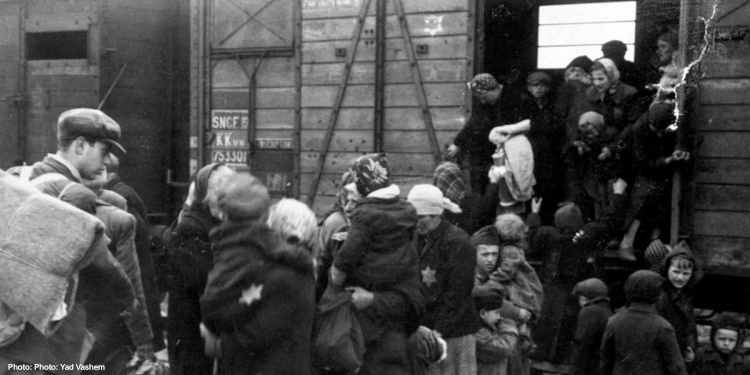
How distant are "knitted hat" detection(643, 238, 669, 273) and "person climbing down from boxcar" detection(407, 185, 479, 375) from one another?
2.12 meters

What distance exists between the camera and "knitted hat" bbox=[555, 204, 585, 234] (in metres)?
6.92

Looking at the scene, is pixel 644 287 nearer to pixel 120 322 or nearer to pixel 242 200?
pixel 242 200

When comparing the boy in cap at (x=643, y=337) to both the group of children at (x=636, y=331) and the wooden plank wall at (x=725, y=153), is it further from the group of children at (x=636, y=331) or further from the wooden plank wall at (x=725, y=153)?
the wooden plank wall at (x=725, y=153)

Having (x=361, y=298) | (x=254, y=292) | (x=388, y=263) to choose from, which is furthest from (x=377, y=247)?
(x=254, y=292)

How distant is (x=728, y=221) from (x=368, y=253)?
3745 millimetres

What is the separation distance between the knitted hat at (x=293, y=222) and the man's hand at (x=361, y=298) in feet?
2.74

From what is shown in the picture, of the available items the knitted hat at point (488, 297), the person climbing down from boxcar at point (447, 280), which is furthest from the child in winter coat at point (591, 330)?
the person climbing down from boxcar at point (447, 280)

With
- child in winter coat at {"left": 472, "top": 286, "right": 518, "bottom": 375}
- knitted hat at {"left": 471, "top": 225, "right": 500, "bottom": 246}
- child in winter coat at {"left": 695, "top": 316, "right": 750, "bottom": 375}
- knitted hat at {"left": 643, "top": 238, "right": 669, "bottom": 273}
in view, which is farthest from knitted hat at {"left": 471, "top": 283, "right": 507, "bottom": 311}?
child in winter coat at {"left": 695, "top": 316, "right": 750, "bottom": 375}

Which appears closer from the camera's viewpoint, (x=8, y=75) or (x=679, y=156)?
(x=679, y=156)

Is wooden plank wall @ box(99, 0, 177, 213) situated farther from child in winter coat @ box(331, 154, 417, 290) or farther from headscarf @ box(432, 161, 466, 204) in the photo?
child in winter coat @ box(331, 154, 417, 290)

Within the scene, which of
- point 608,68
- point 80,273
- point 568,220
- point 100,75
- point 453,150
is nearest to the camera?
point 80,273

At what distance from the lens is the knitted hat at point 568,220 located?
692cm

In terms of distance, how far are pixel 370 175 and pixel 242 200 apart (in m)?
1.31

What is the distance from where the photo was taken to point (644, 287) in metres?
5.23
